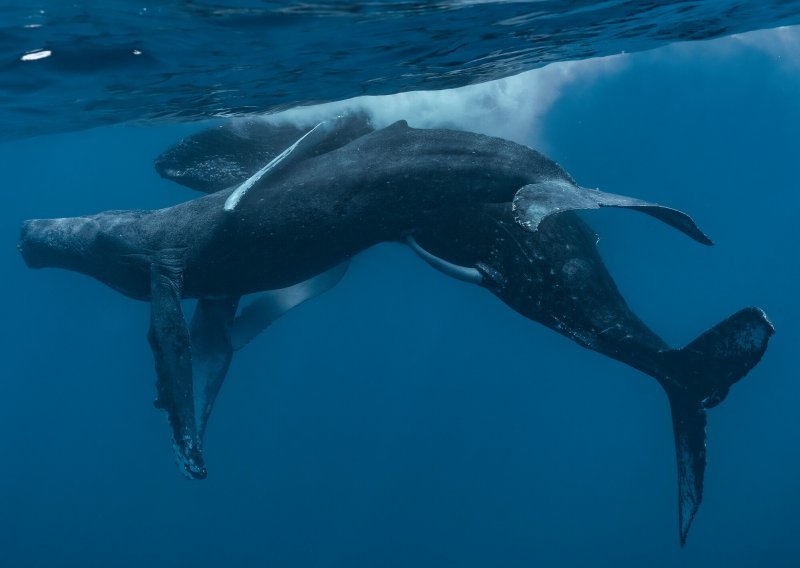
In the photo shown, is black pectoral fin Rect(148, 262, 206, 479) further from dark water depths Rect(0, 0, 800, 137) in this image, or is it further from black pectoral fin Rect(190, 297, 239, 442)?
dark water depths Rect(0, 0, 800, 137)

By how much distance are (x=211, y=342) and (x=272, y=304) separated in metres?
1.29

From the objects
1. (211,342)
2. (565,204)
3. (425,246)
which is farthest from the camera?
(211,342)

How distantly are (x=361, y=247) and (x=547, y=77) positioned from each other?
477 inches

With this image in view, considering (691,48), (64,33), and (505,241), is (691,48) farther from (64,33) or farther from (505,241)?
(64,33)

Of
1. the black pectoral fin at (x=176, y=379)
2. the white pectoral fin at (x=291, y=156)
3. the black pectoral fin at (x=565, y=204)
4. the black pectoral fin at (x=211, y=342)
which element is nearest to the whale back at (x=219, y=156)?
the white pectoral fin at (x=291, y=156)

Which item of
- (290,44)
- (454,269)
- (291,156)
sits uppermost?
(290,44)

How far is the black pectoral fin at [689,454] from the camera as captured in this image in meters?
8.72

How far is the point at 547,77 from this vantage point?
19344 mm

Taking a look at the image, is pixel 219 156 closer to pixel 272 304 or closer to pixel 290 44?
pixel 290 44

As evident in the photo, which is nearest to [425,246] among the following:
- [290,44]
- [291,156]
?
[291,156]

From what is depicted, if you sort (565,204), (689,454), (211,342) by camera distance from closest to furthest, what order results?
(565,204), (689,454), (211,342)

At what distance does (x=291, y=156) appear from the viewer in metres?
9.31

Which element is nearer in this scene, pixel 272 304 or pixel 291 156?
pixel 291 156

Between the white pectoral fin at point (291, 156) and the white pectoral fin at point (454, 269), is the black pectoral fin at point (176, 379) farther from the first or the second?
the white pectoral fin at point (454, 269)
